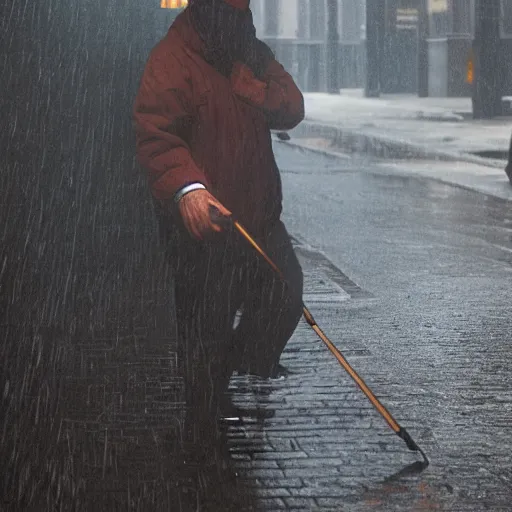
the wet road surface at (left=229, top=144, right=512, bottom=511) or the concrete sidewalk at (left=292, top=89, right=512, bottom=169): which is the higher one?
the wet road surface at (left=229, top=144, right=512, bottom=511)

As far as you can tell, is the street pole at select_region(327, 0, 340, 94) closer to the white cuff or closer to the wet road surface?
the wet road surface

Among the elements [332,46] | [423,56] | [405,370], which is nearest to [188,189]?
[405,370]

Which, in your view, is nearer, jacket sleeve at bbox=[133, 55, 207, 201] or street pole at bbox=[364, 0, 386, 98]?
jacket sleeve at bbox=[133, 55, 207, 201]

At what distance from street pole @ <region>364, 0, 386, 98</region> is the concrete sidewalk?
3.51 metres

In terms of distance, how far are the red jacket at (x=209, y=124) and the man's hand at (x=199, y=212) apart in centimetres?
6

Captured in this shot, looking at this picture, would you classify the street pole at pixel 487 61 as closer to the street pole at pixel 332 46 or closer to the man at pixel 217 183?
the street pole at pixel 332 46

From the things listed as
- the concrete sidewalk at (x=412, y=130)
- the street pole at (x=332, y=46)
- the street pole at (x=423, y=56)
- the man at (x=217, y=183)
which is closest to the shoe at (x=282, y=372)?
the man at (x=217, y=183)

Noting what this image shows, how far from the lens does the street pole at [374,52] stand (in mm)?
47281

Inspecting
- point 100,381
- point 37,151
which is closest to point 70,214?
point 37,151

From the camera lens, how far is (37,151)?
32.3 feet

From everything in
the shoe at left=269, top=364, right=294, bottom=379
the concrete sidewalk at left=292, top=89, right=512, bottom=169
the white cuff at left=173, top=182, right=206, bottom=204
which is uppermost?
the white cuff at left=173, top=182, right=206, bottom=204

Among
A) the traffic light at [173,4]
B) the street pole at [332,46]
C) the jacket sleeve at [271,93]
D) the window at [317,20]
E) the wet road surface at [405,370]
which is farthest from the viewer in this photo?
the window at [317,20]

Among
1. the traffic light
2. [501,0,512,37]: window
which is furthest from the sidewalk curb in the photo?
the traffic light

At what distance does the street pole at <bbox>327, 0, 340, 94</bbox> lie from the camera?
1992 inches
